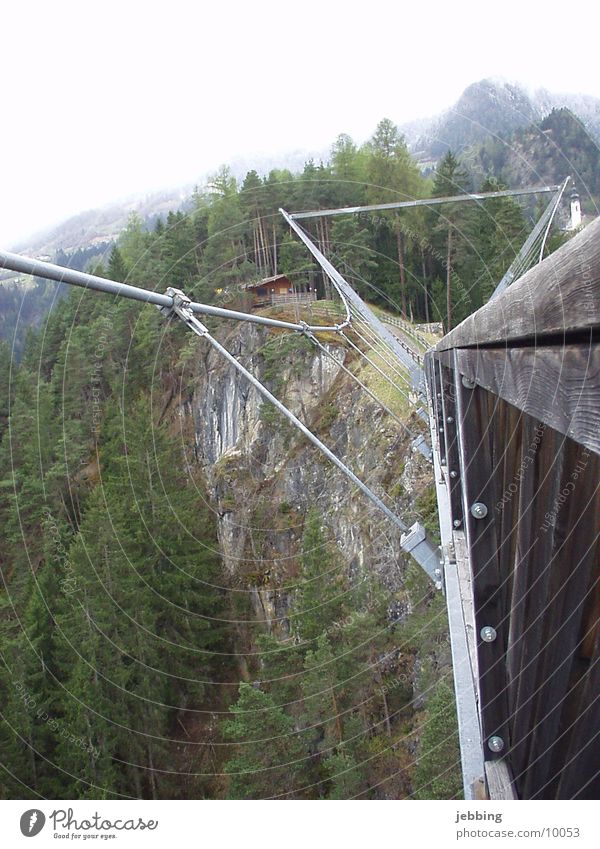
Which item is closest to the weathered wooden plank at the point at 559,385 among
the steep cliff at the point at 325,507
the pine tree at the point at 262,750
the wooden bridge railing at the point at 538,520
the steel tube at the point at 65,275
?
the wooden bridge railing at the point at 538,520

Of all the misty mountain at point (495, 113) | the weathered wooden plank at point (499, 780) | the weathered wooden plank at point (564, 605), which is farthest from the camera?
the misty mountain at point (495, 113)

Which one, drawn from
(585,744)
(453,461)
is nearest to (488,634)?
(585,744)

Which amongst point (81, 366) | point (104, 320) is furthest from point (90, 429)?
point (104, 320)

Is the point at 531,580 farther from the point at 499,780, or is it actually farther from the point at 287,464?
the point at 287,464

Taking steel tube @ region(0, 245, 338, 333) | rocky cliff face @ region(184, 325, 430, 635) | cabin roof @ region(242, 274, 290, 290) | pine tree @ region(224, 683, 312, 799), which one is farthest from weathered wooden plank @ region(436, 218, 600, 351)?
pine tree @ region(224, 683, 312, 799)

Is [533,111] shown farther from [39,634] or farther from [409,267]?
[39,634]

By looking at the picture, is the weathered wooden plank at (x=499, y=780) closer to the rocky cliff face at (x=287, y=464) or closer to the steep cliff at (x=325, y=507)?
the steep cliff at (x=325, y=507)

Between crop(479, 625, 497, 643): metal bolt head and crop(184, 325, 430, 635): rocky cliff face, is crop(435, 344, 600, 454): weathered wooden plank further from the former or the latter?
crop(184, 325, 430, 635): rocky cliff face
